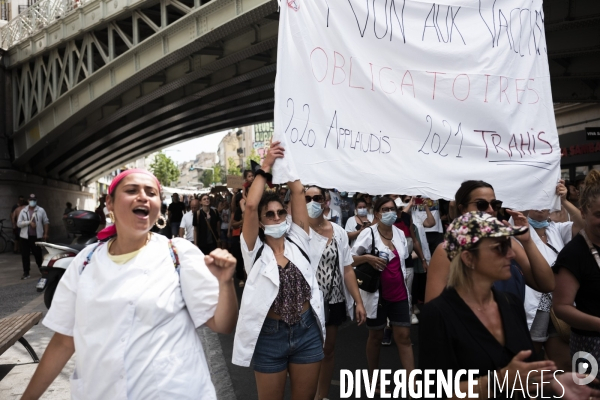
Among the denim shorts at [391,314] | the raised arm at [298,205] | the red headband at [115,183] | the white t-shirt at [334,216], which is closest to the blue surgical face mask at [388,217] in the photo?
the denim shorts at [391,314]

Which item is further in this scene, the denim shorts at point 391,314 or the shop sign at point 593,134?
the shop sign at point 593,134

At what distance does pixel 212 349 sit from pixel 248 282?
302 centimetres

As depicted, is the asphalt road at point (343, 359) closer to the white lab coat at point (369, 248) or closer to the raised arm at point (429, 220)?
the white lab coat at point (369, 248)

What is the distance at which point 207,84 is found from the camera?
21297mm

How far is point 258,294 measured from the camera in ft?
11.7

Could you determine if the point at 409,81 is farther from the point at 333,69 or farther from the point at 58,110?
the point at 58,110

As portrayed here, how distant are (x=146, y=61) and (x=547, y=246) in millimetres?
15479

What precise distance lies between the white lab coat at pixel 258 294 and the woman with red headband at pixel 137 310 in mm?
1071

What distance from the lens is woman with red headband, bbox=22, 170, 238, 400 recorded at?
2.29 metres

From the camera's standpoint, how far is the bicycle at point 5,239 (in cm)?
2123

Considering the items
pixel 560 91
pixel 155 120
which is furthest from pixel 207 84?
pixel 560 91

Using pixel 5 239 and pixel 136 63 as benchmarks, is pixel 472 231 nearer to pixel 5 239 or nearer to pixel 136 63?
pixel 136 63

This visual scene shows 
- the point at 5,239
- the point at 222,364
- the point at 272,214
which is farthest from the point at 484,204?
the point at 5,239

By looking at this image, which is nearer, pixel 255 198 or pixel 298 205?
pixel 255 198
